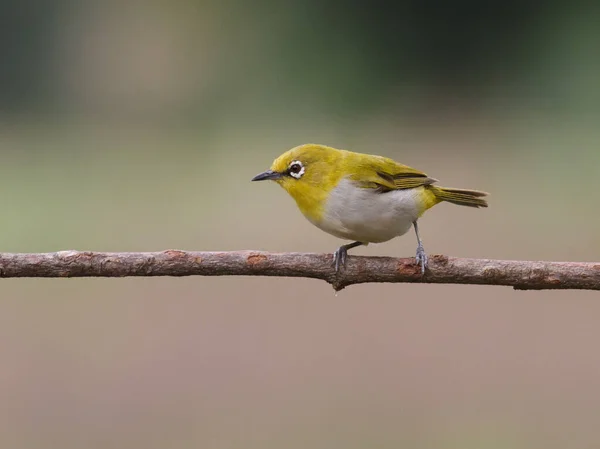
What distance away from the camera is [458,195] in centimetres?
467

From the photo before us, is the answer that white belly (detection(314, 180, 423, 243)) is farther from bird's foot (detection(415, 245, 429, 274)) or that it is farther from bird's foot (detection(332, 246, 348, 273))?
bird's foot (detection(415, 245, 429, 274))

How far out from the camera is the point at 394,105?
1459 centimetres

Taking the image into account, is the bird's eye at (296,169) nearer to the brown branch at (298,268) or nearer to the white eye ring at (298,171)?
the white eye ring at (298,171)

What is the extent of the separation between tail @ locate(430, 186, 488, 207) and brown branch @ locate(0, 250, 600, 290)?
1064 mm

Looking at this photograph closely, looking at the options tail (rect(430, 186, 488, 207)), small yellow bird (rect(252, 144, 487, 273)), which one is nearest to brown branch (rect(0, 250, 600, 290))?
small yellow bird (rect(252, 144, 487, 273))

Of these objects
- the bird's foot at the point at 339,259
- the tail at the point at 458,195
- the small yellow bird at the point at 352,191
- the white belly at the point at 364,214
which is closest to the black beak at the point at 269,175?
the small yellow bird at the point at 352,191

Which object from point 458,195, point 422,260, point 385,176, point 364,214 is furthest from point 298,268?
point 458,195

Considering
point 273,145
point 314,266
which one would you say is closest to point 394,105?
point 273,145

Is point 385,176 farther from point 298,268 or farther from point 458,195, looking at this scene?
point 298,268

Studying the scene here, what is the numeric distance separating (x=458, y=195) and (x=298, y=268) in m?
1.58

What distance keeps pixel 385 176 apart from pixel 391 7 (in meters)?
11.2

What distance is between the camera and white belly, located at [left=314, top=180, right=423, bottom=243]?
13.3 feet

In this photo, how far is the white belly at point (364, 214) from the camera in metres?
4.06

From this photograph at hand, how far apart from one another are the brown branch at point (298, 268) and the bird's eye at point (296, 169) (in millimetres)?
704
